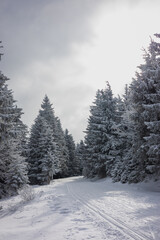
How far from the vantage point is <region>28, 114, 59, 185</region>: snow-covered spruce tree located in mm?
31125

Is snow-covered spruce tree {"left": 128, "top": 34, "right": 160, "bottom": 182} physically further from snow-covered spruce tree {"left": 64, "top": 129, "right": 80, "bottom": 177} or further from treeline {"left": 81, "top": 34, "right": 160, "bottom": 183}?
snow-covered spruce tree {"left": 64, "top": 129, "right": 80, "bottom": 177}

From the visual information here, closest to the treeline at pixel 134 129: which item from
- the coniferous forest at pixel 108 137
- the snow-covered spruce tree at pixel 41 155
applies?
the coniferous forest at pixel 108 137

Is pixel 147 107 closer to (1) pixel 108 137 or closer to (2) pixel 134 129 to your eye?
(2) pixel 134 129

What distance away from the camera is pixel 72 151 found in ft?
189

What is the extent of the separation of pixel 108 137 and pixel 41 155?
515 inches

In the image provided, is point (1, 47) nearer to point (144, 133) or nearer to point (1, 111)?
point (1, 111)

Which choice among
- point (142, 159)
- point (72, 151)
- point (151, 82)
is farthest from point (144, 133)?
point (72, 151)

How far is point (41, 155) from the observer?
108 ft

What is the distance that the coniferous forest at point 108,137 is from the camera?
543 inches

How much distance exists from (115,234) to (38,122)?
106 feet

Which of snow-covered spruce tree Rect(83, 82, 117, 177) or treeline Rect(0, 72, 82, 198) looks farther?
snow-covered spruce tree Rect(83, 82, 117, 177)

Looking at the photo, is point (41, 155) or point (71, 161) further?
point (71, 161)

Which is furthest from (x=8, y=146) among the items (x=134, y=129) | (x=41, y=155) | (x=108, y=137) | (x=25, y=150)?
(x=41, y=155)

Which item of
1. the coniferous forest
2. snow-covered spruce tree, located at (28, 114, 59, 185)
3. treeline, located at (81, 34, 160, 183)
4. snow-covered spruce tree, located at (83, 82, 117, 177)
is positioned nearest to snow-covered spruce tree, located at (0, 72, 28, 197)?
the coniferous forest
